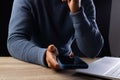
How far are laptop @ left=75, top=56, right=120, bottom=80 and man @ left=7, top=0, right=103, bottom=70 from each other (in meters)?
0.12

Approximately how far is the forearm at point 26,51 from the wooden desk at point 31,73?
0.03 metres

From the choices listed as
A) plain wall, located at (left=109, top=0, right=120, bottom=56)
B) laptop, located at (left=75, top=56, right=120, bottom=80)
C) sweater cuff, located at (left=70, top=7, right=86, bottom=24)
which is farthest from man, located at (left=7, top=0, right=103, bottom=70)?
plain wall, located at (left=109, top=0, right=120, bottom=56)

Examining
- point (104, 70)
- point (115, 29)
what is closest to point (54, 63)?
point (104, 70)

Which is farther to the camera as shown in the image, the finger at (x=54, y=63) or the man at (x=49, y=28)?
the man at (x=49, y=28)

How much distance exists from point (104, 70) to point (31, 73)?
0.75 ft

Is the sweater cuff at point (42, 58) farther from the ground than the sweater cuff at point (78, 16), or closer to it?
closer to it

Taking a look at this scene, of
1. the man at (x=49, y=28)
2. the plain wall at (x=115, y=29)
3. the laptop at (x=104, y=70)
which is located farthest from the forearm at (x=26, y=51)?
the plain wall at (x=115, y=29)

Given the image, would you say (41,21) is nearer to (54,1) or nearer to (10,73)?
(54,1)

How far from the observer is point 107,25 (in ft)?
5.05

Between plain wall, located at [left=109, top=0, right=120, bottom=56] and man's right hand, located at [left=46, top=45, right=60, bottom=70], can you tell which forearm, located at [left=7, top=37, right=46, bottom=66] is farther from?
plain wall, located at [left=109, top=0, right=120, bottom=56]

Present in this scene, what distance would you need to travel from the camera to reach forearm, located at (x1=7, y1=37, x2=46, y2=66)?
32.7 inches

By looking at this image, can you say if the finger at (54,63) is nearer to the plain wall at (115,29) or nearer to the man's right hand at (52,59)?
the man's right hand at (52,59)

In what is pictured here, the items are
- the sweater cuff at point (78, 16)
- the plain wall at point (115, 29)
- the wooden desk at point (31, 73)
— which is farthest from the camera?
the plain wall at point (115, 29)

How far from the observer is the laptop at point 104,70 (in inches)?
28.0
